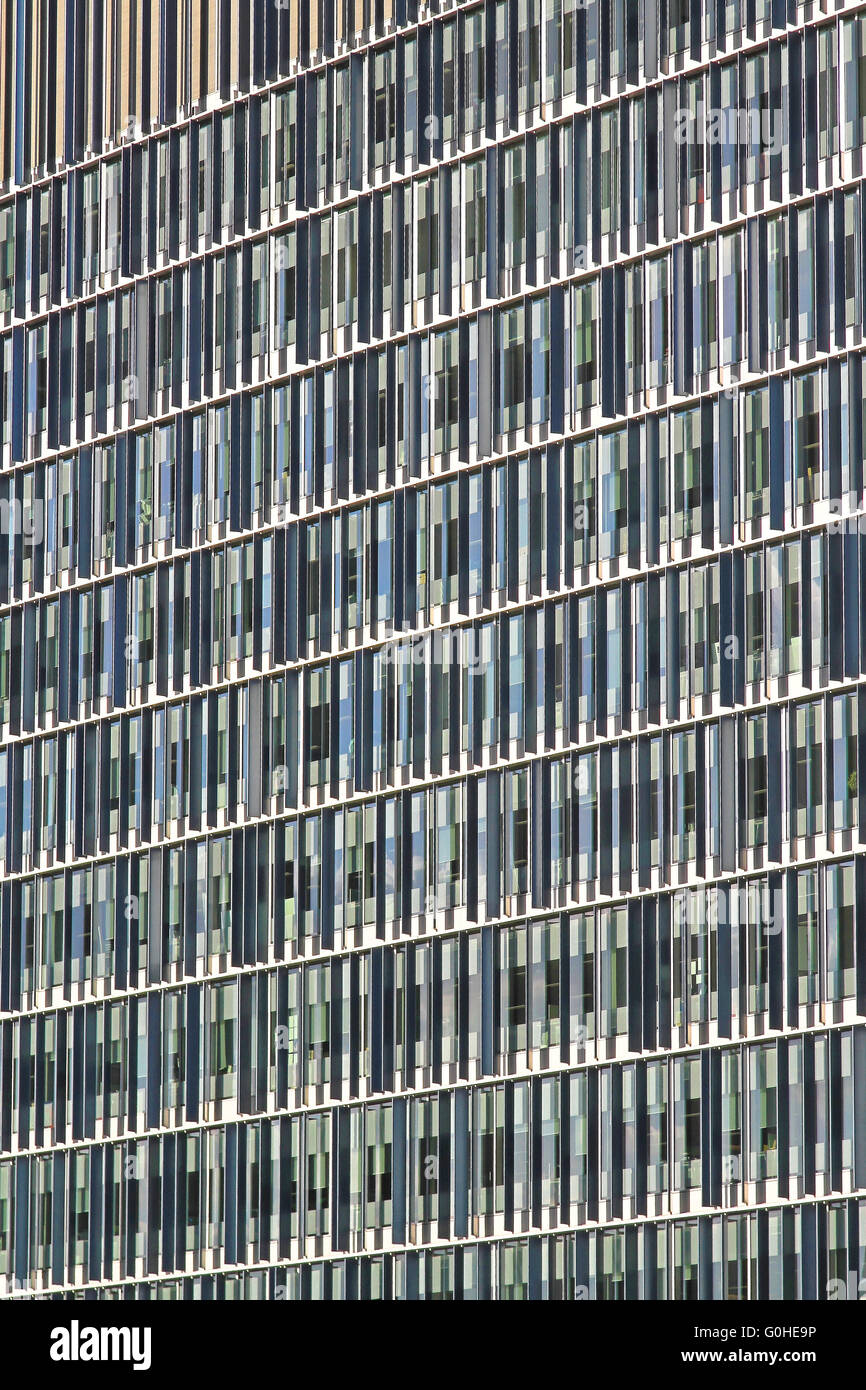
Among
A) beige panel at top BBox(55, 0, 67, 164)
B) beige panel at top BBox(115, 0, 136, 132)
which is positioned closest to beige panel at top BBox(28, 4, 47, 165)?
beige panel at top BBox(55, 0, 67, 164)

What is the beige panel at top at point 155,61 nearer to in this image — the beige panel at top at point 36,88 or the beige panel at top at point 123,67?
the beige panel at top at point 123,67

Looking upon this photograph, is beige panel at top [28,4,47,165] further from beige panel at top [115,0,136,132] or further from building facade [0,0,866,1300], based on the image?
beige panel at top [115,0,136,132]

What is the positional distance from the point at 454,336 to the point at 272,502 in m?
8.24

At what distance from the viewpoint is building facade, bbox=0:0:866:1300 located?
105 metres

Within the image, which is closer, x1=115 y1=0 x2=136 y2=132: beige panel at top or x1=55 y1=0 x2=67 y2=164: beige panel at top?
x1=115 y1=0 x2=136 y2=132: beige panel at top

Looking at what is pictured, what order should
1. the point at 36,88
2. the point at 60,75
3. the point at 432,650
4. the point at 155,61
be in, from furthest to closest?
the point at 36,88, the point at 60,75, the point at 155,61, the point at 432,650

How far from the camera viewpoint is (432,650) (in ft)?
375

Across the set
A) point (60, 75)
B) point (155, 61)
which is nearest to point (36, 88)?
point (60, 75)

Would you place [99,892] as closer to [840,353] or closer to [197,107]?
[197,107]

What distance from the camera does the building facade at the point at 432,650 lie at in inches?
4122

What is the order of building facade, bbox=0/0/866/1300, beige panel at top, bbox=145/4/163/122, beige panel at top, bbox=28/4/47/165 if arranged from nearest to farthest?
building facade, bbox=0/0/866/1300, beige panel at top, bbox=145/4/163/122, beige panel at top, bbox=28/4/47/165

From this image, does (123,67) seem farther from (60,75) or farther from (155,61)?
(60,75)

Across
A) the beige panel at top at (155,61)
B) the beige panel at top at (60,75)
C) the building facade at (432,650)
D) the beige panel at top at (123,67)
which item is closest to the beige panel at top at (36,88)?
Result: the building facade at (432,650)
